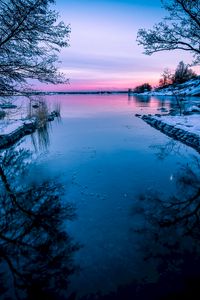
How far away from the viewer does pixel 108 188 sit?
6.63 metres

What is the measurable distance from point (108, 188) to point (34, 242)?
9.67ft

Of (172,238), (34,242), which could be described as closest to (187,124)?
(172,238)

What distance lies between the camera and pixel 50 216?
16.8ft

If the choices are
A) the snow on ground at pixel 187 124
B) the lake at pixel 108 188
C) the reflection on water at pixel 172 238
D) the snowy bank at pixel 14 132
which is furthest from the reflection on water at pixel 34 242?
the snow on ground at pixel 187 124

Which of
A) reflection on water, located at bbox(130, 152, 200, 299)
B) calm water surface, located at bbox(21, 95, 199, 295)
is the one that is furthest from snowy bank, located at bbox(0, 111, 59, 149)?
reflection on water, located at bbox(130, 152, 200, 299)

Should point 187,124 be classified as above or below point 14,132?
above

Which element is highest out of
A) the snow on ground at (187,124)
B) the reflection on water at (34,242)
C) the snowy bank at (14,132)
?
the snow on ground at (187,124)

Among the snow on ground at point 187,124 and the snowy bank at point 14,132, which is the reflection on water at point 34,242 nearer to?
the snowy bank at point 14,132

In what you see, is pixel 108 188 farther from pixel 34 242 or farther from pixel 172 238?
pixel 34 242

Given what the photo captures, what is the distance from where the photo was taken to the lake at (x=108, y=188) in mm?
3477

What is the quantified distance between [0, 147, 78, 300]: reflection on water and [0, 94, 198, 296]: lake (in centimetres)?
22

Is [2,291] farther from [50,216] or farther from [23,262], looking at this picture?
[50,216]

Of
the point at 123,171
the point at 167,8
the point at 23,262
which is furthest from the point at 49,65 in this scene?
the point at 23,262

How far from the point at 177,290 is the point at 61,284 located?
1.67m
